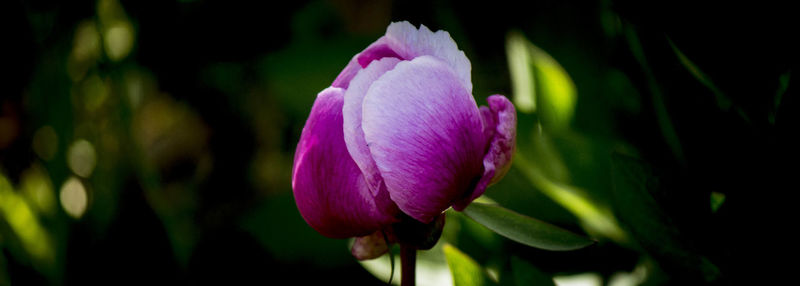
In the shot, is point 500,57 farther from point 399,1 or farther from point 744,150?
point 744,150

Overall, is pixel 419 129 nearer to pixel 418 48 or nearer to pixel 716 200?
pixel 418 48

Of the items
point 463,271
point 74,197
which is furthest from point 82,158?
point 463,271

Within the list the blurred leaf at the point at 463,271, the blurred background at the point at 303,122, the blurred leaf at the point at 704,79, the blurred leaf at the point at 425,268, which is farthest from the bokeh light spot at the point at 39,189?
the blurred leaf at the point at 704,79

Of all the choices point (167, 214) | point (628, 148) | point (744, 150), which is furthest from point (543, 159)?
point (167, 214)

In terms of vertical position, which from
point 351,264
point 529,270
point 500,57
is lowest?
point 351,264

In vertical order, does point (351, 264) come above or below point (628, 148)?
below
